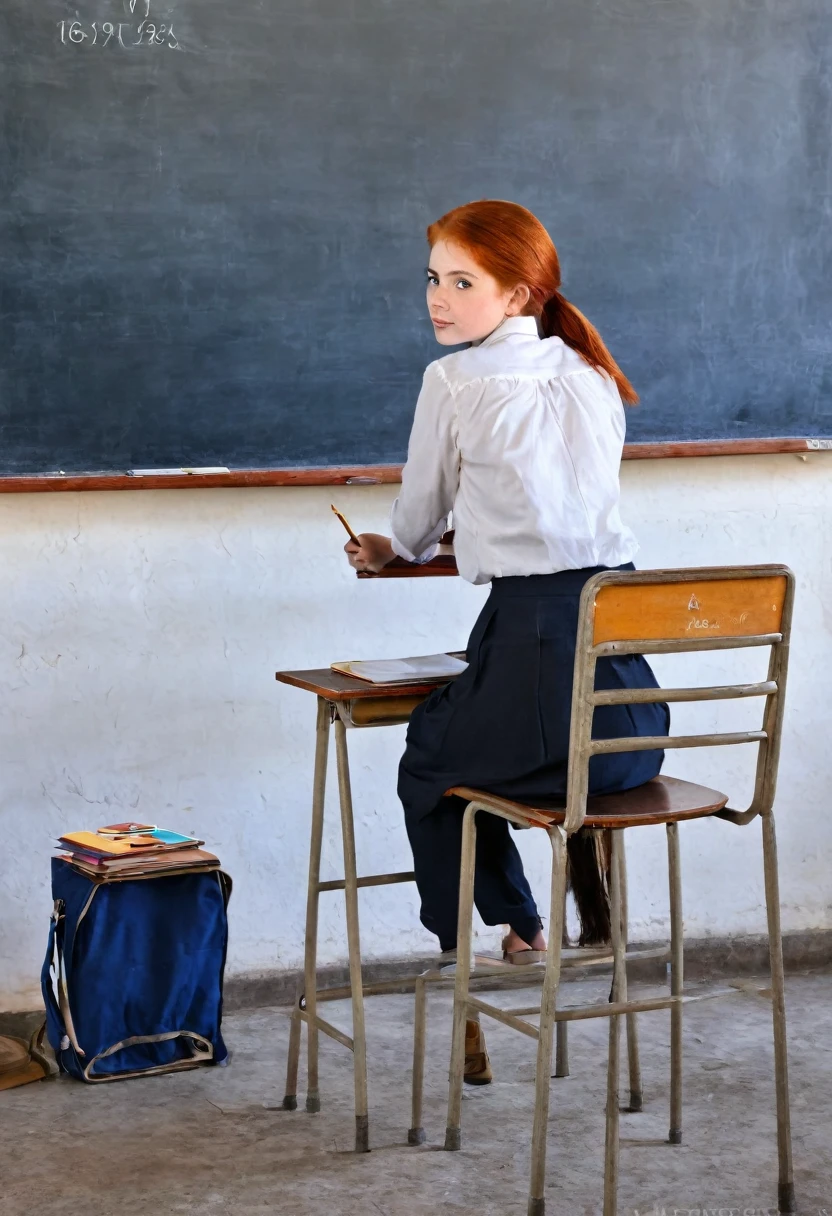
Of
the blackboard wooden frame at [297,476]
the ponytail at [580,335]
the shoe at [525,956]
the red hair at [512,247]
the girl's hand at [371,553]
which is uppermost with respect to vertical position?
the red hair at [512,247]

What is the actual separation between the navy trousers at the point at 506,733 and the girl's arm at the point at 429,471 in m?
0.18

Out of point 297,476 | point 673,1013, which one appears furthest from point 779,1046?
point 297,476

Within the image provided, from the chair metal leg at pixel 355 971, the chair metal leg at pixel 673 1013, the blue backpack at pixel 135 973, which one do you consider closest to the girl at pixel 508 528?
the chair metal leg at pixel 355 971

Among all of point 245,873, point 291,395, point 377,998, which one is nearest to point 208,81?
point 291,395

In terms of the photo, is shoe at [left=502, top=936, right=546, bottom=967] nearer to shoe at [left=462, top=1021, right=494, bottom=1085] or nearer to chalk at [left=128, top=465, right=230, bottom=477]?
shoe at [left=462, top=1021, right=494, bottom=1085]

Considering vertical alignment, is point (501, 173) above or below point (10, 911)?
above

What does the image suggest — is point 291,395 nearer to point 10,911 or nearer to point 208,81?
point 208,81

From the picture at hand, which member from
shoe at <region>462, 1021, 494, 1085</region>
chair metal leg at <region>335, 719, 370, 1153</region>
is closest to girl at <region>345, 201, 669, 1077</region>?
chair metal leg at <region>335, 719, 370, 1153</region>

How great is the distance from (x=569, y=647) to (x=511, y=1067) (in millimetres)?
1037

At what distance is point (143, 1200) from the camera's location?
7.35 ft

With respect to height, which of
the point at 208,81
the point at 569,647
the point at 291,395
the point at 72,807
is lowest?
the point at 72,807

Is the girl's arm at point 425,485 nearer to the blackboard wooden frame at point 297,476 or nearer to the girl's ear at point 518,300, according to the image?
the girl's ear at point 518,300

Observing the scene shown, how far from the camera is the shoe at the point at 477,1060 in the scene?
2729mm

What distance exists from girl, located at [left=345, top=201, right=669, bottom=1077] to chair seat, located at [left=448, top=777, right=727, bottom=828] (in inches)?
1.1
